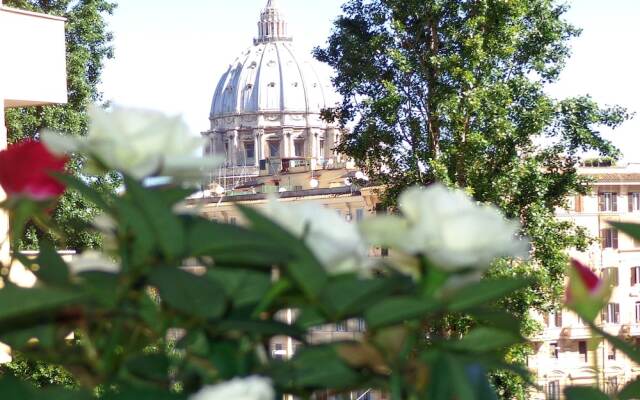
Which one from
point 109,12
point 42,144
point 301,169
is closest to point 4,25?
point 42,144

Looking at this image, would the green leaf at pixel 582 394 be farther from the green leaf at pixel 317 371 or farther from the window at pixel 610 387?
the green leaf at pixel 317 371

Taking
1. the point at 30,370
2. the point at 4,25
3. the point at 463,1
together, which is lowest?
the point at 30,370

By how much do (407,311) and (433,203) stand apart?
0.07 m

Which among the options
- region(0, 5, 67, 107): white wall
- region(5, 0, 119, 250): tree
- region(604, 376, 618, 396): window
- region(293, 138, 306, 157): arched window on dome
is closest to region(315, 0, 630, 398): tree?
region(5, 0, 119, 250): tree

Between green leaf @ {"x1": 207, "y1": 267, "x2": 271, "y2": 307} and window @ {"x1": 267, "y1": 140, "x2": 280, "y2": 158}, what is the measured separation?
348 feet

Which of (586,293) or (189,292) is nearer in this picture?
(189,292)

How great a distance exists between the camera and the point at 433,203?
82 cm

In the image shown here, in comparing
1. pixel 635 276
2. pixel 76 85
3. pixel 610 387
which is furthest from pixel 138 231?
pixel 635 276

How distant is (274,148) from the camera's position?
10794cm

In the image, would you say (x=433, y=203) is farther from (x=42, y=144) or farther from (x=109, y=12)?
(x=109, y=12)

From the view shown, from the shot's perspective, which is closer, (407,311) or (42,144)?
(407,311)

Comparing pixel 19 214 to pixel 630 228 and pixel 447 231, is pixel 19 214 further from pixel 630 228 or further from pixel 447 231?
pixel 630 228

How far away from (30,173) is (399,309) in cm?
32

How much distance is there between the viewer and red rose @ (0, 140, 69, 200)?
94 cm
